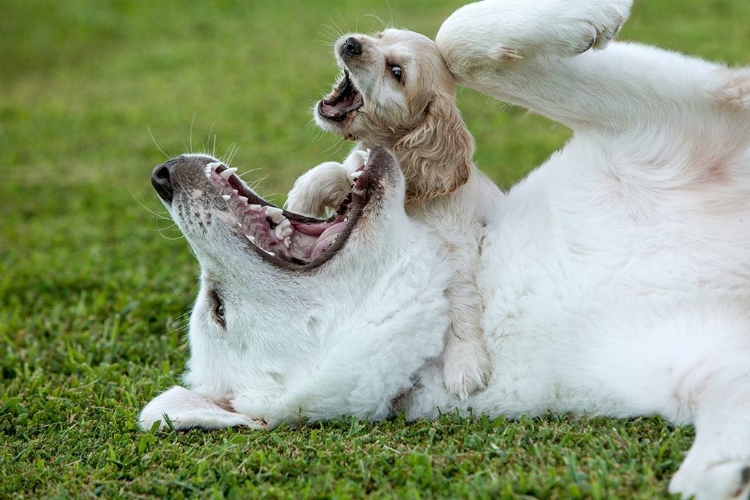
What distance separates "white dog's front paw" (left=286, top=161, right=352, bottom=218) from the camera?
4609 mm

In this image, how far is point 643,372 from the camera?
366 centimetres

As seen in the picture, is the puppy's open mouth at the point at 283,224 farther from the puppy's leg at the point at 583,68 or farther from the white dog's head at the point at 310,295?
the puppy's leg at the point at 583,68

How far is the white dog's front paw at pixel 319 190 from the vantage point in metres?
4.61

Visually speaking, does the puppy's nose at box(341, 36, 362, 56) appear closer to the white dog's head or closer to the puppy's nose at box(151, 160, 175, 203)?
the white dog's head

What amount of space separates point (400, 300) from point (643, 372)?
1061 mm

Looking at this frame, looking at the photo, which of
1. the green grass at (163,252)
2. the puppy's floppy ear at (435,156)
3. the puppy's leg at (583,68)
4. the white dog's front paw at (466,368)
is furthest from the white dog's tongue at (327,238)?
the puppy's leg at (583,68)

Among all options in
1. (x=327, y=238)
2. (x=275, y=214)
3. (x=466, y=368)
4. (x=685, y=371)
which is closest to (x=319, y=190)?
(x=275, y=214)

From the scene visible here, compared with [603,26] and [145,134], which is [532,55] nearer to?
[603,26]

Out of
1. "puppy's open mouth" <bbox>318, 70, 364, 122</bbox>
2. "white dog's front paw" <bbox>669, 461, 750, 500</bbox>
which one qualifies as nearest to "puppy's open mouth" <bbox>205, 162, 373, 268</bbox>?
"puppy's open mouth" <bbox>318, 70, 364, 122</bbox>

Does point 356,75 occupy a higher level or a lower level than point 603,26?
lower

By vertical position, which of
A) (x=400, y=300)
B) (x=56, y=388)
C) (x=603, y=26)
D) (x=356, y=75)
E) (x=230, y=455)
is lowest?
(x=56, y=388)

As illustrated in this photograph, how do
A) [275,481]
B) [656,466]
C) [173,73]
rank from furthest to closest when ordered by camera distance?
[173,73] → [275,481] → [656,466]

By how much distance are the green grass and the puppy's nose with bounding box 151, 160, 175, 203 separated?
88cm

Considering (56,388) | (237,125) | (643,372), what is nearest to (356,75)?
(643,372)
